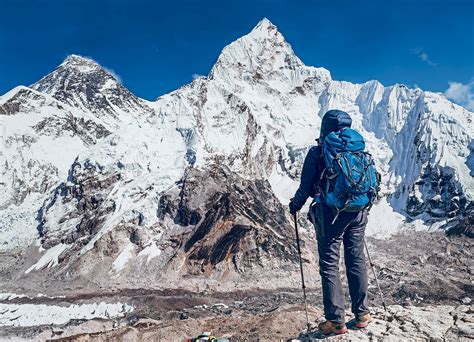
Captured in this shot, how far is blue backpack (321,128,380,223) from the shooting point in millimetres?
6387

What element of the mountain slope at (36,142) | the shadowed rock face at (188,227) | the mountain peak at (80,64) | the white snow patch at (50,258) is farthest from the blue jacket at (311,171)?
the mountain peak at (80,64)

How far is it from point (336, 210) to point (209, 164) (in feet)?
184

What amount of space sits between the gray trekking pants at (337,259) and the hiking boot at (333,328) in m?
0.07

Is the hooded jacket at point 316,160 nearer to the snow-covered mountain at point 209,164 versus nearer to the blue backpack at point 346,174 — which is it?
the blue backpack at point 346,174

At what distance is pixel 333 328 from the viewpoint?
6.82 metres

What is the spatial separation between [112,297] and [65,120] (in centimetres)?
5803

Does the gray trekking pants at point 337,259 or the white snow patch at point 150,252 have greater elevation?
the gray trekking pants at point 337,259

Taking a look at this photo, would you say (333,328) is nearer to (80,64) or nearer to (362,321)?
(362,321)

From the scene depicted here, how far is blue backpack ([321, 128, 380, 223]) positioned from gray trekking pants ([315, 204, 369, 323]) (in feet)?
0.88

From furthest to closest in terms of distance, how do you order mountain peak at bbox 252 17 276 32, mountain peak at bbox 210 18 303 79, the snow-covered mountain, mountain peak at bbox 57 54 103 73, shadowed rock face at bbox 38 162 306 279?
1. mountain peak at bbox 57 54 103 73
2. mountain peak at bbox 252 17 276 32
3. mountain peak at bbox 210 18 303 79
4. the snow-covered mountain
5. shadowed rock face at bbox 38 162 306 279

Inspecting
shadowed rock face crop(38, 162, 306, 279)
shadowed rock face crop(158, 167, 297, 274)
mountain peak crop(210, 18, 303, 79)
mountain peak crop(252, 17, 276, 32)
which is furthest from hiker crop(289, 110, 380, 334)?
mountain peak crop(252, 17, 276, 32)

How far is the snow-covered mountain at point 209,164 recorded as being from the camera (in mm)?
52375

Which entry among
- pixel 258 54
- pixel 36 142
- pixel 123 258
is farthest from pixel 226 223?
pixel 258 54

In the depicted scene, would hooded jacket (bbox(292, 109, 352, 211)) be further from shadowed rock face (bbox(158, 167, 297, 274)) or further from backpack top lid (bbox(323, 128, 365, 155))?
shadowed rock face (bbox(158, 167, 297, 274))
